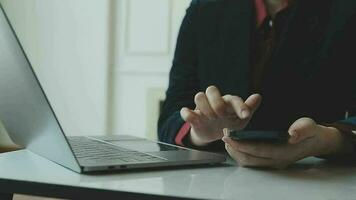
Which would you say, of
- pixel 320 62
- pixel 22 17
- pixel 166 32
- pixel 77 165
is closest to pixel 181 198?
pixel 77 165

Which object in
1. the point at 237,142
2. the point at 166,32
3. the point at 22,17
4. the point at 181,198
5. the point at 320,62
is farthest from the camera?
the point at 22,17

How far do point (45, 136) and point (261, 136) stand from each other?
10.5 inches

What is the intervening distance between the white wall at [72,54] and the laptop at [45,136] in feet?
6.57

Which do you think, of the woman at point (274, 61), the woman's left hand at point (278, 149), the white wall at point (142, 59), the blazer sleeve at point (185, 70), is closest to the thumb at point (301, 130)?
the woman's left hand at point (278, 149)

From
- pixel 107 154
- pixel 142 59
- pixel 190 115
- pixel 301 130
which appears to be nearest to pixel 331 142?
pixel 301 130

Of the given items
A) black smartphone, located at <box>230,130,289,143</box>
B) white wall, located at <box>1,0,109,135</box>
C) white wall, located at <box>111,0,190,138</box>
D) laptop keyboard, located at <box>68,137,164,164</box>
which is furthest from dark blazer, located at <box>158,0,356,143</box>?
white wall, located at <box>1,0,109,135</box>

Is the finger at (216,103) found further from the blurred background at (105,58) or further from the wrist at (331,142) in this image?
the blurred background at (105,58)

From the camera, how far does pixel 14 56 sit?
538mm

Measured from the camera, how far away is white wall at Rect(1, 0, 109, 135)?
2.79 m

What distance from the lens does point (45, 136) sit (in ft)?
2.03

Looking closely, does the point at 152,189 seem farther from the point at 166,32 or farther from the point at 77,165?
the point at 166,32

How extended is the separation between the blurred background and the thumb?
203 centimetres

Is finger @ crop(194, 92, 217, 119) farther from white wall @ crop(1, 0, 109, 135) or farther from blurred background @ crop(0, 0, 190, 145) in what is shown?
white wall @ crop(1, 0, 109, 135)

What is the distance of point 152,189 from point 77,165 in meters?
0.11
